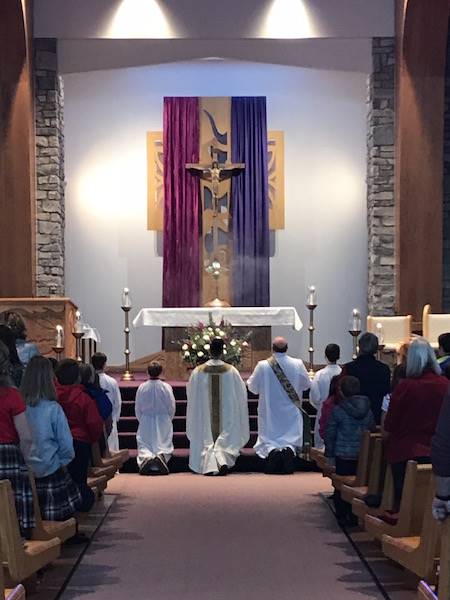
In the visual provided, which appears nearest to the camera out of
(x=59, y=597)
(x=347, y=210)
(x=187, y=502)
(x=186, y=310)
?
(x=59, y=597)

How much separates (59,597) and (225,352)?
21.1 ft

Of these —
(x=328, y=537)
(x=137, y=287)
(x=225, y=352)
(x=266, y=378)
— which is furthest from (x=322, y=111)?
(x=328, y=537)

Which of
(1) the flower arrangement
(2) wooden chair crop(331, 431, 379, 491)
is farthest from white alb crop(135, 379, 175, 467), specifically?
(2) wooden chair crop(331, 431, 379, 491)

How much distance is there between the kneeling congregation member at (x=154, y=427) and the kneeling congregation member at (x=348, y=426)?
10.8 ft

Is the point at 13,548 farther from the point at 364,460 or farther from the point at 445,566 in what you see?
the point at 364,460

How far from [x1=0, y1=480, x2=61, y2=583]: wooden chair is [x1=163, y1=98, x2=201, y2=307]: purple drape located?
10110 millimetres

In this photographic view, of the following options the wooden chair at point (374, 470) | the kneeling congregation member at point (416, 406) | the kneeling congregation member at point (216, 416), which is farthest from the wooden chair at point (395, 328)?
the kneeling congregation member at point (416, 406)

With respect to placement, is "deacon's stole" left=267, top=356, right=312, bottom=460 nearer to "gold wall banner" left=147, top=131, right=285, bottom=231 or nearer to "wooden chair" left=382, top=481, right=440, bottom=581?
"gold wall banner" left=147, top=131, right=285, bottom=231

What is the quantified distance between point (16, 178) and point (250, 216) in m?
3.54

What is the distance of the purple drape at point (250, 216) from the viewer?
49.1 feet

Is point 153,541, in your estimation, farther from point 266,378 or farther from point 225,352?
point 225,352

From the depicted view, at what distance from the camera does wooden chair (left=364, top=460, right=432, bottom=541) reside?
4832mm

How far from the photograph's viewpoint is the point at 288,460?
10211mm

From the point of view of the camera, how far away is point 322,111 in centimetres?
1538
